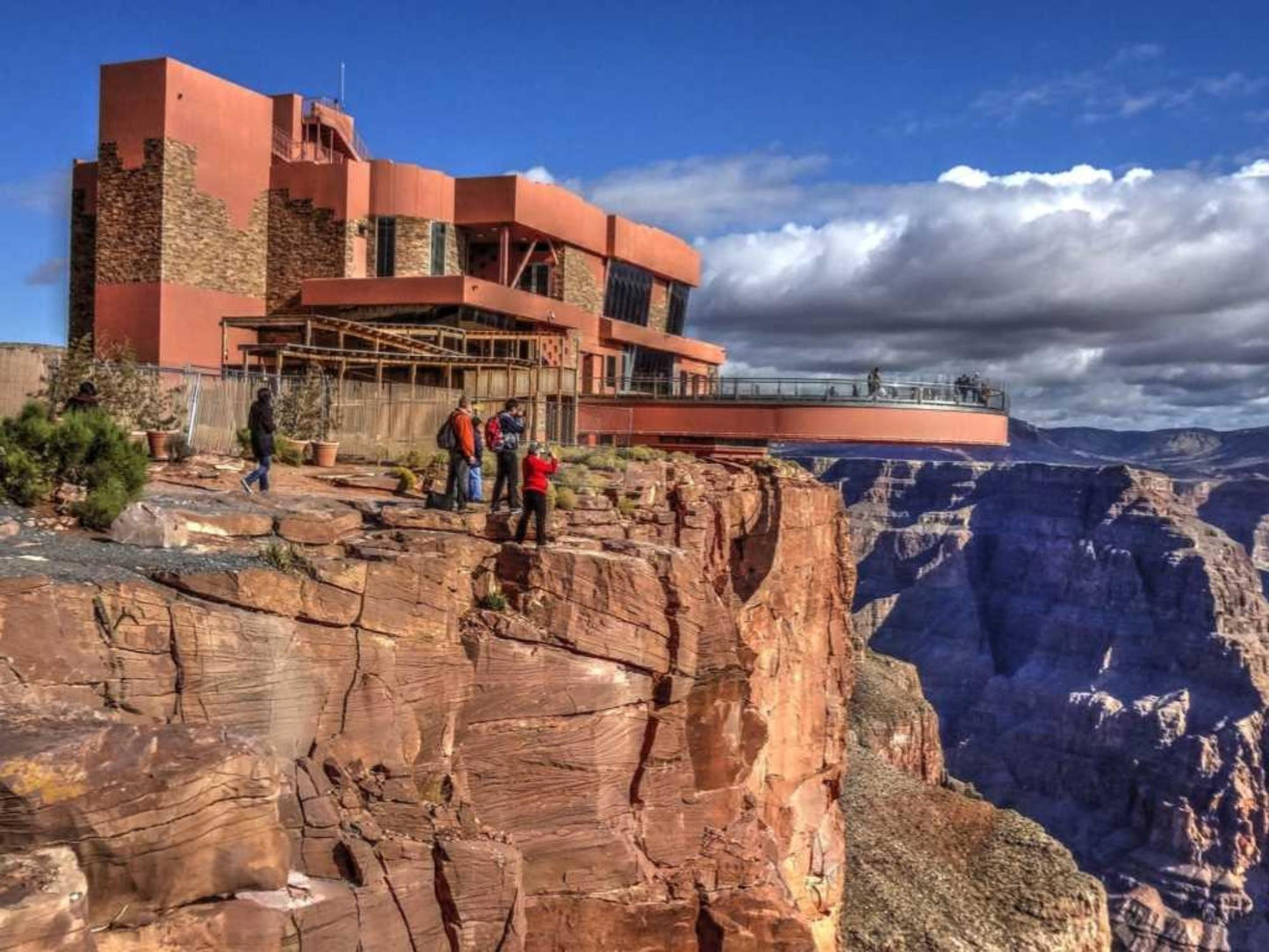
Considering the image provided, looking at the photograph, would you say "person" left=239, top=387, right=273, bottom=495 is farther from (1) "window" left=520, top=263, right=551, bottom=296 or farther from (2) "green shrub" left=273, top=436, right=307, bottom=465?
(1) "window" left=520, top=263, right=551, bottom=296

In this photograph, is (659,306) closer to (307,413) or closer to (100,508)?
(307,413)

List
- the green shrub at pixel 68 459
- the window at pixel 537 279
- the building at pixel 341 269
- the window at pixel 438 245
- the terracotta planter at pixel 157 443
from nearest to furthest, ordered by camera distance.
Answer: the green shrub at pixel 68 459 < the terracotta planter at pixel 157 443 < the building at pixel 341 269 < the window at pixel 438 245 < the window at pixel 537 279

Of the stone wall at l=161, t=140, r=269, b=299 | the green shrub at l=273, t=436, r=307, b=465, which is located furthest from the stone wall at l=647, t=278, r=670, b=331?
the green shrub at l=273, t=436, r=307, b=465

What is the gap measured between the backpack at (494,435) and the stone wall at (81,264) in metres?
25.2

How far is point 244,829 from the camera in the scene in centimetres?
970

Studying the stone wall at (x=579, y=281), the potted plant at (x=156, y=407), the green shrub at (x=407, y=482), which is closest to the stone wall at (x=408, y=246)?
the stone wall at (x=579, y=281)

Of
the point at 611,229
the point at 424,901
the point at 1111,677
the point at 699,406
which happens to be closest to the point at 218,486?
the point at 424,901

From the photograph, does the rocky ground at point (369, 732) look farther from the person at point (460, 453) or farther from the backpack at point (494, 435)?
the backpack at point (494, 435)

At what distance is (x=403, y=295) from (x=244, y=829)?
27.9 m

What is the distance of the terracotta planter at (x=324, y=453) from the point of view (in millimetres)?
22219

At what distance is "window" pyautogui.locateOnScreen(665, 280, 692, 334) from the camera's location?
51750mm

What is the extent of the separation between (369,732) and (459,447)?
544 centimetres

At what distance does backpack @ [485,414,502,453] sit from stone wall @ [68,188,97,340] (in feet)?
82.7

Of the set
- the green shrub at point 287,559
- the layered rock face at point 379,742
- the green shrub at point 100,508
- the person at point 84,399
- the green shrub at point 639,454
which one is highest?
the person at point 84,399
